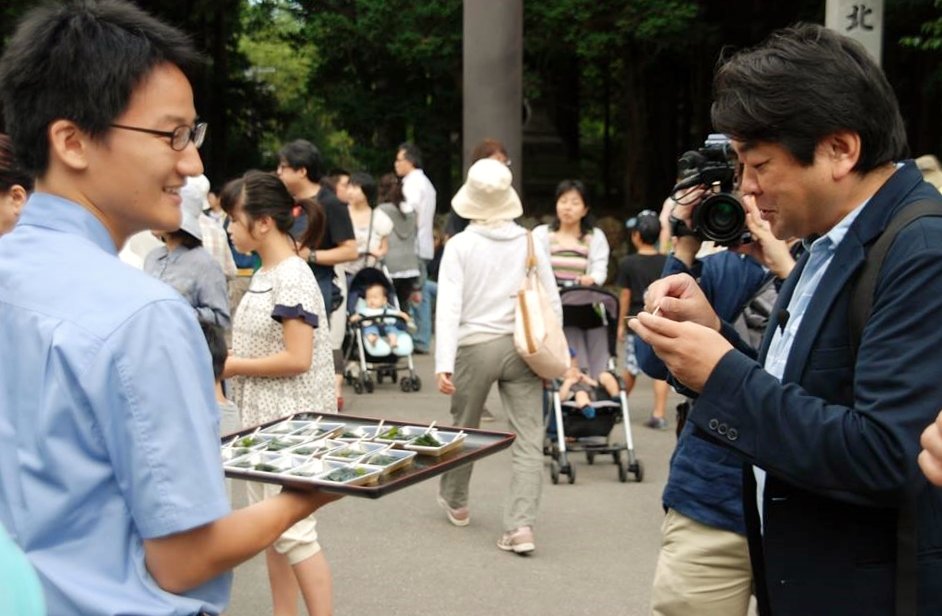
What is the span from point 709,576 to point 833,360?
4.61 ft

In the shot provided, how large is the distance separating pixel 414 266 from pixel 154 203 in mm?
10889

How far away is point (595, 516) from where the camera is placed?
7527 mm

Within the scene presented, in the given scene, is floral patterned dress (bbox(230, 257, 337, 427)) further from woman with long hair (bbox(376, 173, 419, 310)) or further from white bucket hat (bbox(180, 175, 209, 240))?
woman with long hair (bbox(376, 173, 419, 310))

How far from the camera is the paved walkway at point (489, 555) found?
19.6 feet

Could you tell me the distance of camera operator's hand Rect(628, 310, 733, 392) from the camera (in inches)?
97.8

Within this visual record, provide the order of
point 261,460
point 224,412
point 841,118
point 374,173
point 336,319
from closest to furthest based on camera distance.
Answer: point 841,118 → point 261,460 → point 224,412 → point 336,319 → point 374,173

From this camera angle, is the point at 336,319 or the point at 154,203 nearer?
the point at 154,203

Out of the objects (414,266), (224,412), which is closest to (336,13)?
(414,266)

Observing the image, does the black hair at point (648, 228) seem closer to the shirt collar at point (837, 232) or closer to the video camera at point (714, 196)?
the video camera at point (714, 196)

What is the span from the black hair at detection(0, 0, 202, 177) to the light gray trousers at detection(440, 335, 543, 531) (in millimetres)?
4725

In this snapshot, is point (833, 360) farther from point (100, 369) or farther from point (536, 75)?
point (536, 75)

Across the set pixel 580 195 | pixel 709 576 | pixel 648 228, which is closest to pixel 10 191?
pixel 709 576

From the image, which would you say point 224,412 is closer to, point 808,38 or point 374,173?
point 808,38

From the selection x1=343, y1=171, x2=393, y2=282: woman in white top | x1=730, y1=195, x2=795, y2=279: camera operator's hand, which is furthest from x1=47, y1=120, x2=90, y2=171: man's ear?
x1=343, y1=171, x2=393, y2=282: woman in white top
